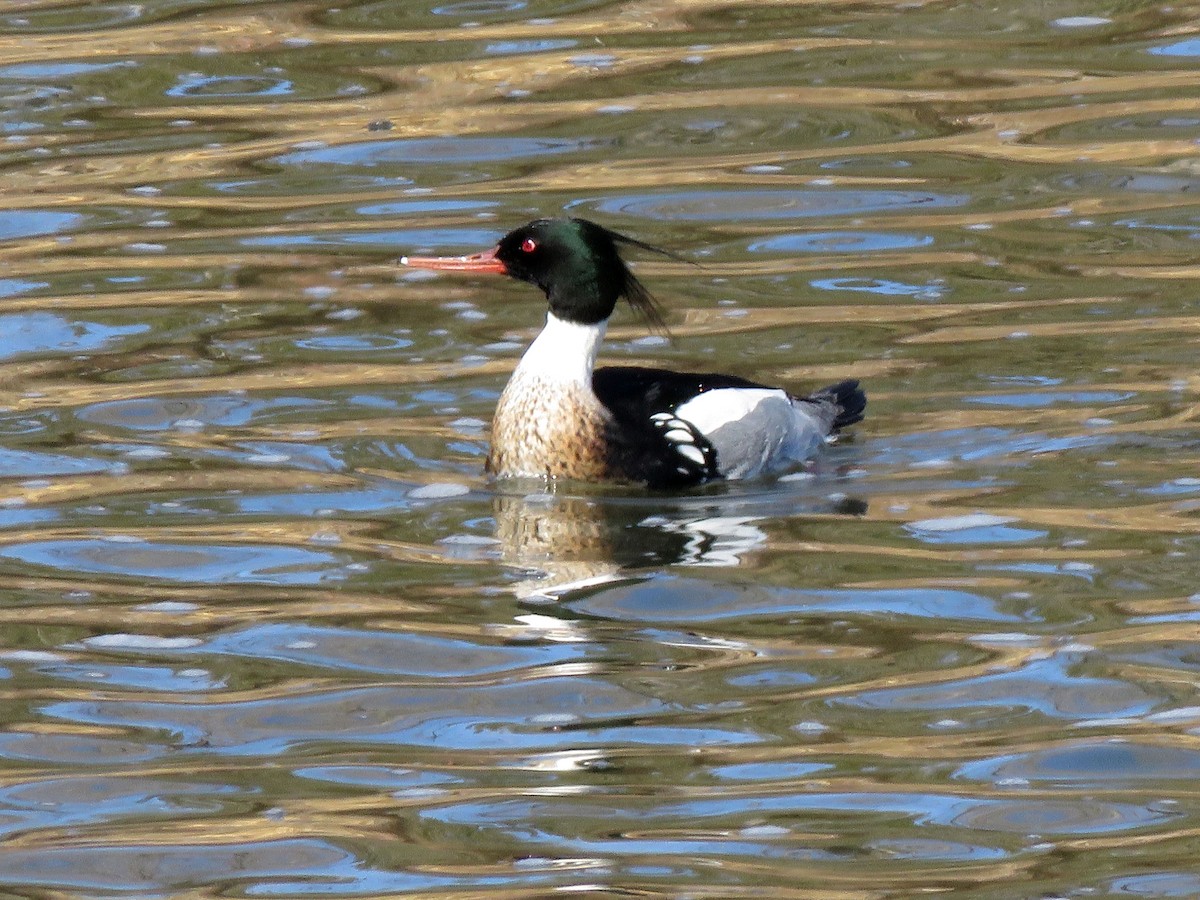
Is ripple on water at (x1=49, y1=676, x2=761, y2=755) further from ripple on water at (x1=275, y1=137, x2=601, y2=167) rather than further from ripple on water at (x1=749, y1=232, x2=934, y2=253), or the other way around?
ripple on water at (x1=275, y1=137, x2=601, y2=167)

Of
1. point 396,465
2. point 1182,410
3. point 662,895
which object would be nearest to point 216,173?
point 396,465

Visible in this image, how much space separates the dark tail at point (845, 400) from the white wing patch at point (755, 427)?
88 millimetres

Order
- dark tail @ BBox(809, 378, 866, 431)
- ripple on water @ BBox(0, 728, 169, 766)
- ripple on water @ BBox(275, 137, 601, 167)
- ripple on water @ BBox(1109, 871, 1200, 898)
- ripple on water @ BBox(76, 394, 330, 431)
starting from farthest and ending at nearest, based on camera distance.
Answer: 1. ripple on water @ BBox(275, 137, 601, 167)
2. ripple on water @ BBox(76, 394, 330, 431)
3. dark tail @ BBox(809, 378, 866, 431)
4. ripple on water @ BBox(0, 728, 169, 766)
5. ripple on water @ BBox(1109, 871, 1200, 898)

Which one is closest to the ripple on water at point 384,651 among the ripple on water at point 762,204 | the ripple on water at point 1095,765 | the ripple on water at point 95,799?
the ripple on water at point 95,799

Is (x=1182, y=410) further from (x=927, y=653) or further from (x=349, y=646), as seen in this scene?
(x=349, y=646)

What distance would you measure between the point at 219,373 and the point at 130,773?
4.31 meters

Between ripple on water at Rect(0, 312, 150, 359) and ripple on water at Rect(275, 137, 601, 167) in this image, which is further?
ripple on water at Rect(275, 137, 601, 167)

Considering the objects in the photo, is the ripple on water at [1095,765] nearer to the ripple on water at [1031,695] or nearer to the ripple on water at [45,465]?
the ripple on water at [1031,695]

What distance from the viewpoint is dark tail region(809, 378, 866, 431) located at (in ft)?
31.0

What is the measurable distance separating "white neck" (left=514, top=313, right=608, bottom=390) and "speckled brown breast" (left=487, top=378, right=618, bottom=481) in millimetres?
62

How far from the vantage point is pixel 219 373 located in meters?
10.3

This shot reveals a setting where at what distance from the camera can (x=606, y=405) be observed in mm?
9188

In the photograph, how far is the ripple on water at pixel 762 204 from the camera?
40.5 feet

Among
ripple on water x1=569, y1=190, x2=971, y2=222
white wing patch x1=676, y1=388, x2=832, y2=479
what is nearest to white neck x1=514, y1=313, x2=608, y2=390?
white wing patch x1=676, y1=388, x2=832, y2=479
